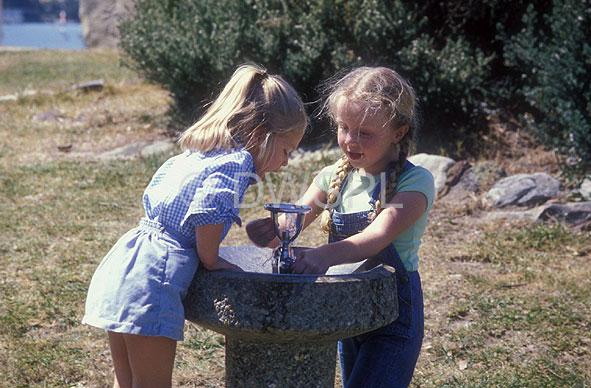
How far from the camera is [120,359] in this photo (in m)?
2.25

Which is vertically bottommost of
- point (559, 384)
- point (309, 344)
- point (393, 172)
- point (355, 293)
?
point (559, 384)

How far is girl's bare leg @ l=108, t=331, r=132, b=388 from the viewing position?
223 cm

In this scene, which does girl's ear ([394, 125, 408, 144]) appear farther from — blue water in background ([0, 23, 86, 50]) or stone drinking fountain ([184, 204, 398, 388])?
blue water in background ([0, 23, 86, 50])

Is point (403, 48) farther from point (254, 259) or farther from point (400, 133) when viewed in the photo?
point (254, 259)

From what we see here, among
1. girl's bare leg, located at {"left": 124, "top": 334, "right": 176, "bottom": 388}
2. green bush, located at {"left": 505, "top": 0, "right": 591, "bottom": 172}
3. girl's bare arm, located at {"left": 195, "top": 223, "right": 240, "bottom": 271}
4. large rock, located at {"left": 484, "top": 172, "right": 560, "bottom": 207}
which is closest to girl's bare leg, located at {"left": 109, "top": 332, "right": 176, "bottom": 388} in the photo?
girl's bare leg, located at {"left": 124, "top": 334, "right": 176, "bottom": 388}

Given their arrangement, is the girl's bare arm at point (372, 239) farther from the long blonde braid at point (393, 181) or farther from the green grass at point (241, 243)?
the green grass at point (241, 243)

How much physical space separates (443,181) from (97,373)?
3.78 m

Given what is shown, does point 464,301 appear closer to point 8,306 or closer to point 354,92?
point 354,92

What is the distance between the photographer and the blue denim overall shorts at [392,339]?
2268mm

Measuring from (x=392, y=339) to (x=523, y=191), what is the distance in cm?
389

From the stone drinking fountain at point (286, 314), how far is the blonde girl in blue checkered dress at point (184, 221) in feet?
0.33

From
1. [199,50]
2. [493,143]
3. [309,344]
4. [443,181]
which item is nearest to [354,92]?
[309,344]

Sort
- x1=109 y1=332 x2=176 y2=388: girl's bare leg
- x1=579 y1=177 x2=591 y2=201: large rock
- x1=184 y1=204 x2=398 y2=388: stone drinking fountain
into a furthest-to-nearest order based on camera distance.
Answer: x1=579 y1=177 x2=591 y2=201: large rock, x1=109 y1=332 x2=176 y2=388: girl's bare leg, x1=184 y1=204 x2=398 y2=388: stone drinking fountain

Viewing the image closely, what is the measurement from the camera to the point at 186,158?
2180mm
